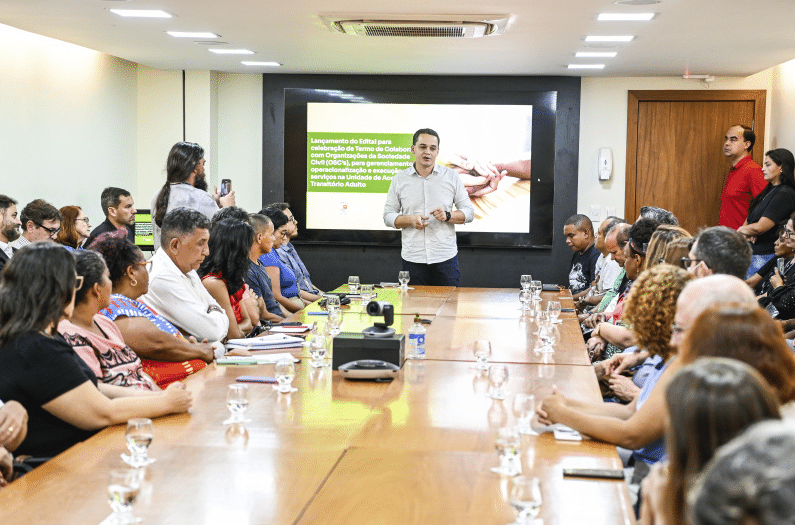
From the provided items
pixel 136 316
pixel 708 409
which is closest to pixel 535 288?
pixel 136 316

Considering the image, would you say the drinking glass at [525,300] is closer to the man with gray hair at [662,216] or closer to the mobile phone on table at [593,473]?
the man with gray hair at [662,216]

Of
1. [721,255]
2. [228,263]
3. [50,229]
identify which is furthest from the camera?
[50,229]

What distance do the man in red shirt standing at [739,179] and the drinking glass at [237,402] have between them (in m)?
6.48

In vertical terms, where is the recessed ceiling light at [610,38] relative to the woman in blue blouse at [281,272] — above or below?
above

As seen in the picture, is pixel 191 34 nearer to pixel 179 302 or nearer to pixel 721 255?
pixel 179 302

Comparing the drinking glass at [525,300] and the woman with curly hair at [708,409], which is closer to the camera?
the woman with curly hair at [708,409]

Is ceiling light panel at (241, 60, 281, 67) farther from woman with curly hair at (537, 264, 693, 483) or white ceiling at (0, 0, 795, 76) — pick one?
woman with curly hair at (537, 264, 693, 483)

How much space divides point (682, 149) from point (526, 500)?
24.6 feet

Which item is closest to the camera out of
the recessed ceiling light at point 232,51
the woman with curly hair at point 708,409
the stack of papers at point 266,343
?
the woman with curly hair at point 708,409

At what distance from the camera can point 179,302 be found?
3998mm

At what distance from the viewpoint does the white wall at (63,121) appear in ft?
21.2

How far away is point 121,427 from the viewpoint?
241 centimetres

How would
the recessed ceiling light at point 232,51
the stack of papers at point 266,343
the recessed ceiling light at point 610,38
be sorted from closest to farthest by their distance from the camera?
the stack of papers at point 266,343 < the recessed ceiling light at point 610,38 < the recessed ceiling light at point 232,51

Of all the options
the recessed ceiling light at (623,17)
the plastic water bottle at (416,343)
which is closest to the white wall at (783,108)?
the recessed ceiling light at (623,17)
